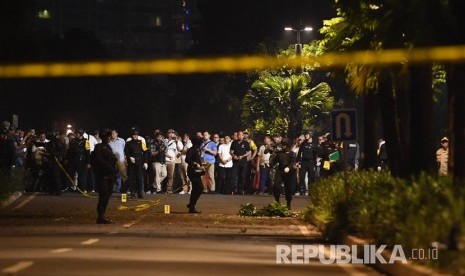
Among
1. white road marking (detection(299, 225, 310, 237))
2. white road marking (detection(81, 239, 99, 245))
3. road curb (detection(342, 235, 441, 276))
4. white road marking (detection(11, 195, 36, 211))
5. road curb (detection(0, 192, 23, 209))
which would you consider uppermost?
Result: road curb (detection(342, 235, 441, 276))

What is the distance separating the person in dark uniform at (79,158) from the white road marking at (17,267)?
2816 centimetres

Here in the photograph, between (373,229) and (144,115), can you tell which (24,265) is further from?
(144,115)

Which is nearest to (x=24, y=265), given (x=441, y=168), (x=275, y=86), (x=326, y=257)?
(x=326, y=257)

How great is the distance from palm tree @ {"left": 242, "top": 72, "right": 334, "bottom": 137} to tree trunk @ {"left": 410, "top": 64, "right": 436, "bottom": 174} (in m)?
41.3

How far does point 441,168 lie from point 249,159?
34.8ft

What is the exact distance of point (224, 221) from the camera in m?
32.4

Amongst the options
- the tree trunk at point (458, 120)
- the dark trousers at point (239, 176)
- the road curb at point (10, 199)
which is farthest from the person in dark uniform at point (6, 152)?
the tree trunk at point (458, 120)

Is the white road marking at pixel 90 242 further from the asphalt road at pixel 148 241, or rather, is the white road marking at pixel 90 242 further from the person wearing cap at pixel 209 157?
the person wearing cap at pixel 209 157

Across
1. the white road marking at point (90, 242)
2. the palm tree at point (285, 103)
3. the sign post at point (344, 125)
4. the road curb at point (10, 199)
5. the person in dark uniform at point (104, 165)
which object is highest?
the palm tree at point (285, 103)

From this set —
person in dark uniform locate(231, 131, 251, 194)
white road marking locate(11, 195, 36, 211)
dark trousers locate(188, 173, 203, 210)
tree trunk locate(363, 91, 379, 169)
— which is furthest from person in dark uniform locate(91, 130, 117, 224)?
person in dark uniform locate(231, 131, 251, 194)

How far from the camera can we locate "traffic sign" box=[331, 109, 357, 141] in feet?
97.9

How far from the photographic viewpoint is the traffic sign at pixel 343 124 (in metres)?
29.8

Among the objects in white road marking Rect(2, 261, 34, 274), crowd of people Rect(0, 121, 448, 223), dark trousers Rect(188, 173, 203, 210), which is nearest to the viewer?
white road marking Rect(2, 261, 34, 274)

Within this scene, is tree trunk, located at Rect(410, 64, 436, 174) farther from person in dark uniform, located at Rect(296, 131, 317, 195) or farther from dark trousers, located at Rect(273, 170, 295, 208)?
person in dark uniform, located at Rect(296, 131, 317, 195)
